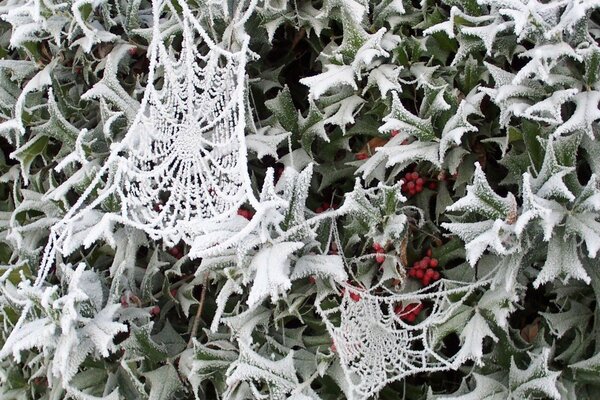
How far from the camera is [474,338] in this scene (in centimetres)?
123

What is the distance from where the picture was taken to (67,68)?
5.72ft

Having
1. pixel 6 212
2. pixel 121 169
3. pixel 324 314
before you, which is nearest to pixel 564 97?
pixel 324 314

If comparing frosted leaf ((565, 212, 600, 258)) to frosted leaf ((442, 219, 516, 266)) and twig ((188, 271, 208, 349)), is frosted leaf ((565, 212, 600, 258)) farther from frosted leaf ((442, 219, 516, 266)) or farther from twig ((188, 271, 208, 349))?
twig ((188, 271, 208, 349))

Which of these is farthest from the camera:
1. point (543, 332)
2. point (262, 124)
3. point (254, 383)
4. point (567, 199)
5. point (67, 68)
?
point (67, 68)

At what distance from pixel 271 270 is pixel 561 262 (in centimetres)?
46

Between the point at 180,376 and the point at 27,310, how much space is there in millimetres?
328

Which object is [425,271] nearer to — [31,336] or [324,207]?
[324,207]

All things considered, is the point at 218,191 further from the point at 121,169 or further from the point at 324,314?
the point at 324,314

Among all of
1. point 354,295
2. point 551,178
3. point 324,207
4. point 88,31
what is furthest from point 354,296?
point 88,31

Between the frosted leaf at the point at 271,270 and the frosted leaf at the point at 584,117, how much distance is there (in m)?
0.47

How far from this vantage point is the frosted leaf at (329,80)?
1.33 m

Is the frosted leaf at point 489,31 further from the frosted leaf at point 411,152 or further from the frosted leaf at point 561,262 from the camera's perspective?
the frosted leaf at point 561,262

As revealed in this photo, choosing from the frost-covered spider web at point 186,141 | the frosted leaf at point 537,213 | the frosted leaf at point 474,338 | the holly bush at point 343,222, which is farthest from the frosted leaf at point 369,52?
the frosted leaf at point 474,338

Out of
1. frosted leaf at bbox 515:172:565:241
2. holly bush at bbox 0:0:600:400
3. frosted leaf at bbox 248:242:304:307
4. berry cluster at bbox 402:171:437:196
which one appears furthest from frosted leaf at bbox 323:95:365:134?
frosted leaf at bbox 515:172:565:241
